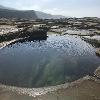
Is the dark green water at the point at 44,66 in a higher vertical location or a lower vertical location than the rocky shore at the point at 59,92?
lower

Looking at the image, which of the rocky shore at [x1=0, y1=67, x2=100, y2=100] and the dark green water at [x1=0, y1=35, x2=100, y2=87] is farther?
the dark green water at [x1=0, y1=35, x2=100, y2=87]

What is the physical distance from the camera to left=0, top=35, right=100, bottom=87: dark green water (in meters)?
18.6

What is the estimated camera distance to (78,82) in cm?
1714

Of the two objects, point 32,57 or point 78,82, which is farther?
point 32,57

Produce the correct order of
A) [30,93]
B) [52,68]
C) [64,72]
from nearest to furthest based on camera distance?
[30,93], [64,72], [52,68]

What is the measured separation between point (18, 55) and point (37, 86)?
1280 centimetres

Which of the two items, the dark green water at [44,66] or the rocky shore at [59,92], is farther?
the dark green water at [44,66]

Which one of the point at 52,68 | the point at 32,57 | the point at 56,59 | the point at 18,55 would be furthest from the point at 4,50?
the point at 52,68

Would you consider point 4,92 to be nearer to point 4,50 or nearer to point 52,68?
point 52,68

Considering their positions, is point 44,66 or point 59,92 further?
point 44,66

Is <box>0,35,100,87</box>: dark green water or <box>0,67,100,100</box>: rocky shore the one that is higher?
<box>0,67,100,100</box>: rocky shore

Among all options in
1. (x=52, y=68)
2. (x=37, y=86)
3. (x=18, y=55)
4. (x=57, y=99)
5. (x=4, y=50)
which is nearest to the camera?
(x=57, y=99)

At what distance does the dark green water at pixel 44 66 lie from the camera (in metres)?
18.6

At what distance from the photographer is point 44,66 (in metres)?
23.7
